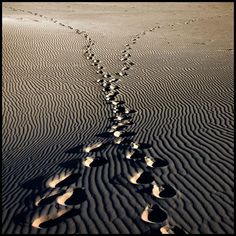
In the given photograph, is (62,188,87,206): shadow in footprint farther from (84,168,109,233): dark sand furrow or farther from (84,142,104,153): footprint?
(84,142,104,153): footprint

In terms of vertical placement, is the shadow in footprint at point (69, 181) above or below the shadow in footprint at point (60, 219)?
above

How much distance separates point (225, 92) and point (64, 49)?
942 centimetres

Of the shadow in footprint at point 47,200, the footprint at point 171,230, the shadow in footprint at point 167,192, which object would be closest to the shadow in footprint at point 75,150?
the shadow in footprint at point 47,200

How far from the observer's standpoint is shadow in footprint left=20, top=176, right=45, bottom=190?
603 cm

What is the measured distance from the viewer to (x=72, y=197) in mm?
5641

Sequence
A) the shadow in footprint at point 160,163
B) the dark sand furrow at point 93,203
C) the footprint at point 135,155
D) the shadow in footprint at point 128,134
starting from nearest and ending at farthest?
the dark sand furrow at point 93,203 → the shadow in footprint at point 160,163 → the footprint at point 135,155 → the shadow in footprint at point 128,134

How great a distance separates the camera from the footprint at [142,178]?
5964 mm

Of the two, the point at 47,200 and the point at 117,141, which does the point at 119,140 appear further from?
the point at 47,200

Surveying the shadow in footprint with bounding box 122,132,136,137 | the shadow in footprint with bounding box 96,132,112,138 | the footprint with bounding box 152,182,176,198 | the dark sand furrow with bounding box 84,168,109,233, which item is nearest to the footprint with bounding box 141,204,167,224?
the footprint with bounding box 152,182,176,198

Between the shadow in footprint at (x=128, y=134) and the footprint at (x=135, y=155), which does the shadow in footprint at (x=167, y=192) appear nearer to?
the footprint at (x=135, y=155)

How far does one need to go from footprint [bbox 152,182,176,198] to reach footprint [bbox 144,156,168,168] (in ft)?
2.30

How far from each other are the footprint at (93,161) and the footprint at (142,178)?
87 centimetres

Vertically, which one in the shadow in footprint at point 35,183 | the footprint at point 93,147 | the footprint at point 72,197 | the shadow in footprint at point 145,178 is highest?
the footprint at point 93,147

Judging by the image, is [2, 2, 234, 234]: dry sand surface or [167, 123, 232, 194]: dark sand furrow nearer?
[2, 2, 234, 234]: dry sand surface
